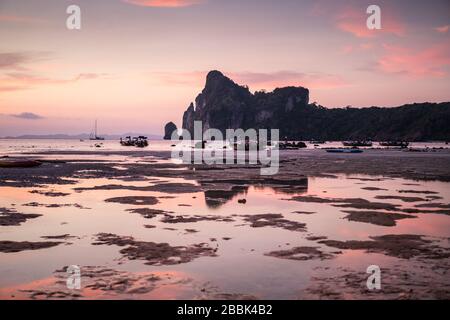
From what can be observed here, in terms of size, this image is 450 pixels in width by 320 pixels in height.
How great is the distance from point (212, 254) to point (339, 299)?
517cm

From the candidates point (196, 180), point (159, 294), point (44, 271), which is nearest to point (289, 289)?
point (159, 294)

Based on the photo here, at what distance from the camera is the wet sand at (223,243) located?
1077 centimetres

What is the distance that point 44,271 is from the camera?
12117 millimetres

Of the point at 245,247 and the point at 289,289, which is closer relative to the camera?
the point at 289,289

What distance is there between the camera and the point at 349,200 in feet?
85.3

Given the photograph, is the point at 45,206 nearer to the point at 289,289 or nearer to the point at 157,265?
the point at 157,265

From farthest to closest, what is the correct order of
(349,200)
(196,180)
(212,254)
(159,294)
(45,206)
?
1. (196,180)
2. (349,200)
3. (45,206)
4. (212,254)
5. (159,294)

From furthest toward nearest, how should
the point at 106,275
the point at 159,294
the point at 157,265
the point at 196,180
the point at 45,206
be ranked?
1. the point at 196,180
2. the point at 45,206
3. the point at 157,265
4. the point at 106,275
5. the point at 159,294

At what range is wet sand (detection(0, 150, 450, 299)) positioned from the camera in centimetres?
1077

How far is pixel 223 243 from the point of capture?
605 inches
